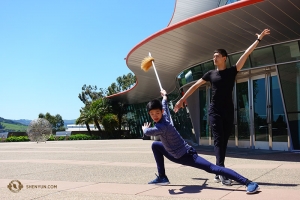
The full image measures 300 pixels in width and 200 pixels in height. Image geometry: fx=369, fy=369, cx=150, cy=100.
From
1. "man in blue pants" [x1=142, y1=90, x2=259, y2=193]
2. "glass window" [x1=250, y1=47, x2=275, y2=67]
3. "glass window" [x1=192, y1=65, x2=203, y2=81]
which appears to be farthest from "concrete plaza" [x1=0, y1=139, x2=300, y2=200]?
"glass window" [x1=192, y1=65, x2=203, y2=81]

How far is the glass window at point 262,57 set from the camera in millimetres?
11875

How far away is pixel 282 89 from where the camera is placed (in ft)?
37.6

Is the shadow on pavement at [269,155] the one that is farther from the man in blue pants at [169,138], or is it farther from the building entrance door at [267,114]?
the man in blue pants at [169,138]

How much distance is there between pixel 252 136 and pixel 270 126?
99cm

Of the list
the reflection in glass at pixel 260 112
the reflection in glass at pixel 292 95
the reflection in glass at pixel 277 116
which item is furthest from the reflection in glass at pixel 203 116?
the reflection in glass at pixel 292 95

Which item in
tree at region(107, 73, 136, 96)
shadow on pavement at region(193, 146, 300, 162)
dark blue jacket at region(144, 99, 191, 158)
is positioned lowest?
shadow on pavement at region(193, 146, 300, 162)

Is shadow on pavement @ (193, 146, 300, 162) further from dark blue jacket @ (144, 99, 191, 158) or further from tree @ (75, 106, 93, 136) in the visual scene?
tree @ (75, 106, 93, 136)

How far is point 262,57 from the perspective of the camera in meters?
12.2

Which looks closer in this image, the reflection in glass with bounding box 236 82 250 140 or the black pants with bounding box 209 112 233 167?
the black pants with bounding box 209 112 233 167

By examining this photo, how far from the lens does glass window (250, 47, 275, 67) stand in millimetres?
11875

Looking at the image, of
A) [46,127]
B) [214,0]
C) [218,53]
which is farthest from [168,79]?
[218,53]

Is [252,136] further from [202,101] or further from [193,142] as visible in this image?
[193,142]

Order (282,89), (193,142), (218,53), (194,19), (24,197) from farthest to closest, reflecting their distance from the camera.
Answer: (193,142) < (282,89) < (194,19) < (218,53) < (24,197)

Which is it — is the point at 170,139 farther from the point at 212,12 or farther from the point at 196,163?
the point at 212,12
